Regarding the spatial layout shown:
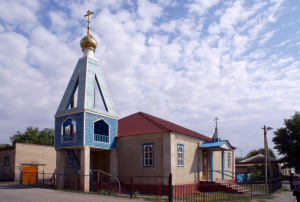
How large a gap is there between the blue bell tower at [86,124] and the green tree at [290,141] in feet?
98.4

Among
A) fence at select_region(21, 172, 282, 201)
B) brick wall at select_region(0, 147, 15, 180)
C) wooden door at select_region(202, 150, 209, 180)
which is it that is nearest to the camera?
fence at select_region(21, 172, 282, 201)

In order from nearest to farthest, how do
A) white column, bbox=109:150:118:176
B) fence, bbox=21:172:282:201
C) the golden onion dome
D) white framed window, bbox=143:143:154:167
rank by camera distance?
1. fence, bbox=21:172:282:201
2. white framed window, bbox=143:143:154:167
3. white column, bbox=109:150:118:176
4. the golden onion dome

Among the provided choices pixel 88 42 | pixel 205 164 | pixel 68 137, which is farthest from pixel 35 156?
pixel 205 164

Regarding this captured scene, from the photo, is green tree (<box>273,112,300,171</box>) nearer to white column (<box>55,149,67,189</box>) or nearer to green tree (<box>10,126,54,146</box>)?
white column (<box>55,149,67,189</box>)

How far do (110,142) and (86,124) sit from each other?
2560 millimetres

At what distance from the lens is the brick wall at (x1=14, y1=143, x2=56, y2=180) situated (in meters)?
28.1

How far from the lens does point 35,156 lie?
98.1 feet

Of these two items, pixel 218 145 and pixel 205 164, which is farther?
pixel 205 164

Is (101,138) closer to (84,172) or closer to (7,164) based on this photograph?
(84,172)

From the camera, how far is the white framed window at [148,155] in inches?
721

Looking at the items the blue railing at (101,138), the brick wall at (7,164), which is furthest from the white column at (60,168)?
the brick wall at (7,164)

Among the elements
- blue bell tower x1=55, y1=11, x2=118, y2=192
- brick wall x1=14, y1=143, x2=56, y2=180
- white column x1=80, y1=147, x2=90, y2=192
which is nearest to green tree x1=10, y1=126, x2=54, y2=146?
brick wall x1=14, y1=143, x2=56, y2=180

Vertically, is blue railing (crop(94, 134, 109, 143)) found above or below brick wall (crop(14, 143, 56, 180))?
above

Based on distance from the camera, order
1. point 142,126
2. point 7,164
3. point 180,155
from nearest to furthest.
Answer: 1. point 180,155
2. point 142,126
3. point 7,164
